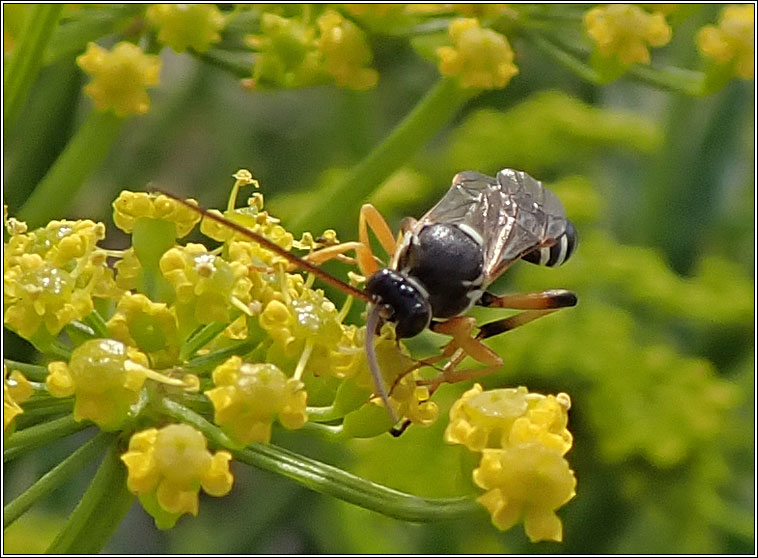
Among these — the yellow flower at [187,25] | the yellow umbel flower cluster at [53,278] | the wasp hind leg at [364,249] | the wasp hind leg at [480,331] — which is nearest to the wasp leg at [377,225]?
the wasp hind leg at [364,249]

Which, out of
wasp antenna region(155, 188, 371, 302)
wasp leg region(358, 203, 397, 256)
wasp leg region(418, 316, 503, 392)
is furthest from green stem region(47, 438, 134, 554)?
wasp leg region(358, 203, 397, 256)

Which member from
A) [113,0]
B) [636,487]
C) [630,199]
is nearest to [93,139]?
[113,0]

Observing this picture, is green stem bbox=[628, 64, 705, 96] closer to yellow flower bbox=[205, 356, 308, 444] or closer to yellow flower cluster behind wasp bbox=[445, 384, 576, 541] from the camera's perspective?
yellow flower cluster behind wasp bbox=[445, 384, 576, 541]

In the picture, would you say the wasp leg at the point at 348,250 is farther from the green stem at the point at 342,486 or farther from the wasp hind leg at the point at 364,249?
the green stem at the point at 342,486

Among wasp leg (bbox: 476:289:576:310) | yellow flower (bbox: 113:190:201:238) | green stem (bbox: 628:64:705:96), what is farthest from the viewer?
green stem (bbox: 628:64:705:96)

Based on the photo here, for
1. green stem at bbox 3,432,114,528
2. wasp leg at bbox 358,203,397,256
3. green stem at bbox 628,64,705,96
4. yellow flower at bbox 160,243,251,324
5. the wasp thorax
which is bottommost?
wasp leg at bbox 358,203,397,256

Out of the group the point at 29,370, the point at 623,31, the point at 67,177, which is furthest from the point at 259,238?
the point at 623,31

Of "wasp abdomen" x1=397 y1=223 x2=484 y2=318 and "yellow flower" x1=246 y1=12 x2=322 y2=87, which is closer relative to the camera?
"wasp abdomen" x1=397 y1=223 x2=484 y2=318

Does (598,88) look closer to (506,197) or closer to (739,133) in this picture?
(739,133)
